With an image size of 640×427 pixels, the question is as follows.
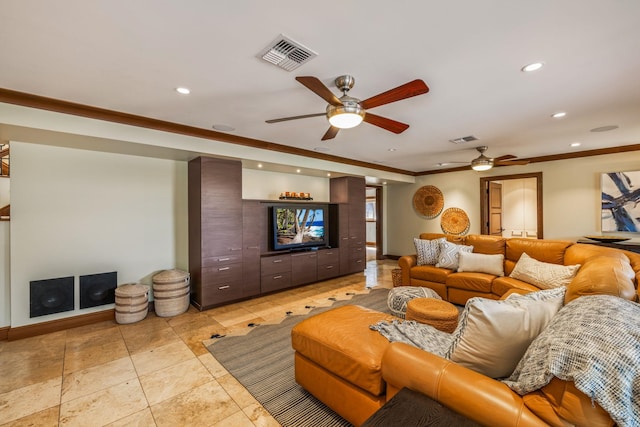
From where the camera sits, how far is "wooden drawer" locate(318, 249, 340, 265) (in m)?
5.39

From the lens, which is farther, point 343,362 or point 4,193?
point 4,193

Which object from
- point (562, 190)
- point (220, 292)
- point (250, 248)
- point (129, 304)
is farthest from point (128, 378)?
point (562, 190)

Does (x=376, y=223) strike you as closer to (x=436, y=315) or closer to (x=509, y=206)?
(x=509, y=206)

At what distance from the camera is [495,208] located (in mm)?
6680

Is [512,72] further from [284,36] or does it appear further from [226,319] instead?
[226,319]

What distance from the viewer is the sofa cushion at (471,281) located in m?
3.71

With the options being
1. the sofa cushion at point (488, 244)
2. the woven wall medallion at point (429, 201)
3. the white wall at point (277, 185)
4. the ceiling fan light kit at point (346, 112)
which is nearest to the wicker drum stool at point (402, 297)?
the sofa cushion at point (488, 244)

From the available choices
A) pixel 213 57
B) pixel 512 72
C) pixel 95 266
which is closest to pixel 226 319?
pixel 95 266

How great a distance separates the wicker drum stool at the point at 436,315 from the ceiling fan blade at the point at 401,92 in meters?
1.96

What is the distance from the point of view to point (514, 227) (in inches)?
269

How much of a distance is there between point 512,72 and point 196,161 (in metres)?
3.72

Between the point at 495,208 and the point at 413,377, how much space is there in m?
6.68

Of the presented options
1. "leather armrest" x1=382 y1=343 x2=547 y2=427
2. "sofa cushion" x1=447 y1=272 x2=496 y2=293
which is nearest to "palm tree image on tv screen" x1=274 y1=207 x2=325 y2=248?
"sofa cushion" x1=447 y1=272 x2=496 y2=293

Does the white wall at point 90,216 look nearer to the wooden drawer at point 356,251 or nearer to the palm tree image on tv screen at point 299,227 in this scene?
the palm tree image on tv screen at point 299,227
